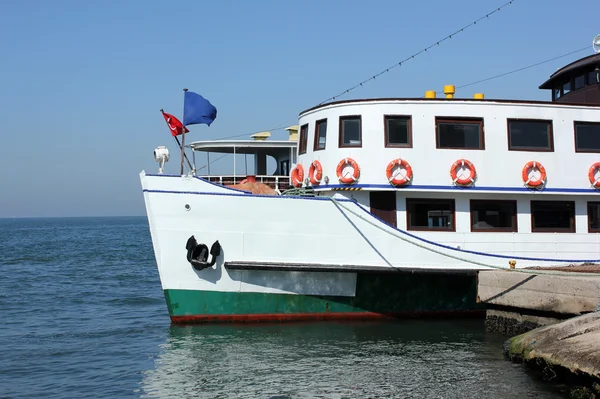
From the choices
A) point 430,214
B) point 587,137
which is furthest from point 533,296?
point 587,137

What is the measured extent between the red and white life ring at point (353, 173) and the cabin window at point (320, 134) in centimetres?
97

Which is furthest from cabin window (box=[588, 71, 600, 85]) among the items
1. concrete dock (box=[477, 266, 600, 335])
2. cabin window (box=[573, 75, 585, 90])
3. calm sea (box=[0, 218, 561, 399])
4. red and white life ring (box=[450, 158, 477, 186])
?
calm sea (box=[0, 218, 561, 399])

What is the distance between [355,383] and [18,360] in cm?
659

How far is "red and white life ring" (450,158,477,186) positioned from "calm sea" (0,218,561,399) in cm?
309

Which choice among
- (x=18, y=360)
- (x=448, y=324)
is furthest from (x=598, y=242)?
(x=18, y=360)

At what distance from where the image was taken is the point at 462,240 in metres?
14.9

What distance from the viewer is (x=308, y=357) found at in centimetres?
1234

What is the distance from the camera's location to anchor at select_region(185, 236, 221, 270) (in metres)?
13.6

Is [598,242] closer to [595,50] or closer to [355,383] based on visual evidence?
[595,50]

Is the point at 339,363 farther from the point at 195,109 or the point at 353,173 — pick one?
the point at 195,109

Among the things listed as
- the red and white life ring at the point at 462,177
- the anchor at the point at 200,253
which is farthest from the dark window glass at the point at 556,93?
the anchor at the point at 200,253

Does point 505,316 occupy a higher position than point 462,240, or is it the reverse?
point 462,240

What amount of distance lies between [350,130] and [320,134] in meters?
0.89

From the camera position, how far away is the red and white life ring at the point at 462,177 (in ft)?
47.8
